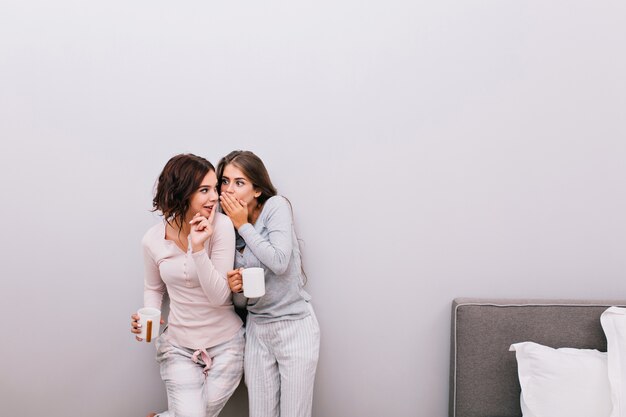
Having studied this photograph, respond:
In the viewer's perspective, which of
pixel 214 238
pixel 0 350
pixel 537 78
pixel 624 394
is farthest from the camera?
pixel 0 350

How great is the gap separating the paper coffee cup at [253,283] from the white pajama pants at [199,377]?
0.30 m

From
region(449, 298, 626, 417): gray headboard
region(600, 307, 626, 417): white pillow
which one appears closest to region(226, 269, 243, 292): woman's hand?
region(449, 298, 626, 417): gray headboard

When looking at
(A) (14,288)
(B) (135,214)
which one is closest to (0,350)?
(A) (14,288)

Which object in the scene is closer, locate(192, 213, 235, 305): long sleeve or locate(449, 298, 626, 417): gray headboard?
locate(192, 213, 235, 305): long sleeve

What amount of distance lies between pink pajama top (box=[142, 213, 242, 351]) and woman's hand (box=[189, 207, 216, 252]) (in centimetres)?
6

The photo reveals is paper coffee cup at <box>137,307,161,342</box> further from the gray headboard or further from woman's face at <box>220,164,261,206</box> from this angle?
the gray headboard

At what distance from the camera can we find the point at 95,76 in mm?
1655

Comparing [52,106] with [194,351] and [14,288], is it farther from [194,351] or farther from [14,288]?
[194,351]

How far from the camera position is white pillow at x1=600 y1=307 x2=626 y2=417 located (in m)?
1.41

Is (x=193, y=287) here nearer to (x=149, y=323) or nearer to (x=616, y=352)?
(x=149, y=323)

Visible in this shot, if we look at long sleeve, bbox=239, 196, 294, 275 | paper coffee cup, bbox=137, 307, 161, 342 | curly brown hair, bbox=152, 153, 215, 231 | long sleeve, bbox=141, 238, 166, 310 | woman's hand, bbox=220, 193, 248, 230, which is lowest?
paper coffee cup, bbox=137, 307, 161, 342

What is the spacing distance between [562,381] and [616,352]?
0.19 meters

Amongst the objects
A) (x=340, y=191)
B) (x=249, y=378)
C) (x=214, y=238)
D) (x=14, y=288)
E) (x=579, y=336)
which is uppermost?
(x=340, y=191)

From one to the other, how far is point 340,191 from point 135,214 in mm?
748
